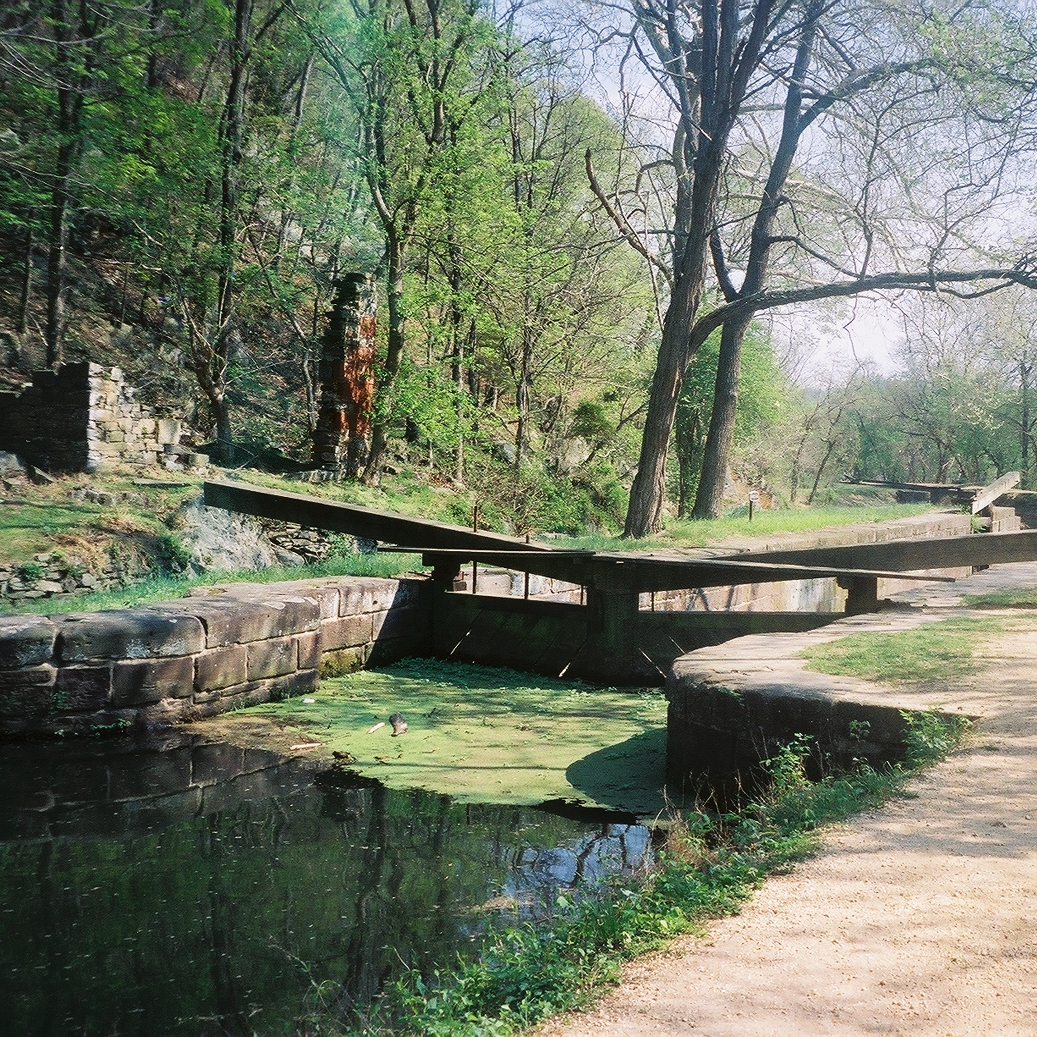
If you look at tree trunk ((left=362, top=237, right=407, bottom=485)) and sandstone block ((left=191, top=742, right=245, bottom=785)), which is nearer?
sandstone block ((left=191, top=742, right=245, bottom=785))

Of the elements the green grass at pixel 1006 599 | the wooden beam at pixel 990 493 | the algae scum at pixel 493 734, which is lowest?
the algae scum at pixel 493 734

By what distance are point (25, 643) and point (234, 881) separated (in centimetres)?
298

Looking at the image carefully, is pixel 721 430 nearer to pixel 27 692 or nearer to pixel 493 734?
pixel 493 734

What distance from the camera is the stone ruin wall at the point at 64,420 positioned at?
1445cm

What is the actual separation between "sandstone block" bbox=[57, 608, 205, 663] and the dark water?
673 millimetres

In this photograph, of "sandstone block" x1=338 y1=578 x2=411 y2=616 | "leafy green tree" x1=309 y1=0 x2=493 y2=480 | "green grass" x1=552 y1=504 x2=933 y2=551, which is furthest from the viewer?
"leafy green tree" x1=309 y1=0 x2=493 y2=480

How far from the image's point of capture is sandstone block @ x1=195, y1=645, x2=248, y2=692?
754cm

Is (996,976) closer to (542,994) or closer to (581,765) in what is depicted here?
(542,994)

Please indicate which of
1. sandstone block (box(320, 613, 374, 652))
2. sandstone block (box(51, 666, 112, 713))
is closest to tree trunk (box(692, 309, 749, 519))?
sandstone block (box(320, 613, 374, 652))

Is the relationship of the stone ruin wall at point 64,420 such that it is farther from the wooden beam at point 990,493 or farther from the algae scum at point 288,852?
the wooden beam at point 990,493

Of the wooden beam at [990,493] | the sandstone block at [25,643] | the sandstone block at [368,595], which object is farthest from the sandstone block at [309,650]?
the wooden beam at [990,493]

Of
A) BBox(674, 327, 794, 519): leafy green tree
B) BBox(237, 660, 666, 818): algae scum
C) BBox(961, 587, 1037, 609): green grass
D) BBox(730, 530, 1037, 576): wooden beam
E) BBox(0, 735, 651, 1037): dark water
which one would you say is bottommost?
BBox(0, 735, 651, 1037): dark water

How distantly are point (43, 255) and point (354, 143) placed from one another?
6955 millimetres

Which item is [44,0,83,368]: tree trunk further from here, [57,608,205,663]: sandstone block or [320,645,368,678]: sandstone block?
[57,608,205,663]: sandstone block
